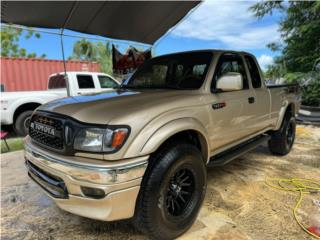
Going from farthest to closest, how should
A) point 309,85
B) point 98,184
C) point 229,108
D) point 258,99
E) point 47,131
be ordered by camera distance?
point 309,85, point 258,99, point 229,108, point 47,131, point 98,184

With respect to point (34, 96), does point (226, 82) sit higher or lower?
higher

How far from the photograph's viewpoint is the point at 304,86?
8.88 m

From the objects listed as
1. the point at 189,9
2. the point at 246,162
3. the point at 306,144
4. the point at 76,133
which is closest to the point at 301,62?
the point at 306,144

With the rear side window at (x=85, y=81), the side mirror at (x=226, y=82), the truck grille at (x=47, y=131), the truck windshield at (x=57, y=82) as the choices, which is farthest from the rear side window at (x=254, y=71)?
the truck windshield at (x=57, y=82)

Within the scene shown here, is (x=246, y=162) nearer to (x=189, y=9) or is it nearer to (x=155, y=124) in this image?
(x=155, y=124)

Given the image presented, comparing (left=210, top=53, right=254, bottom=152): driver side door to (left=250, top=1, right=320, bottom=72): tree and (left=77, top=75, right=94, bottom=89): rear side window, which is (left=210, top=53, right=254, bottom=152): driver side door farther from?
(left=250, top=1, right=320, bottom=72): tree

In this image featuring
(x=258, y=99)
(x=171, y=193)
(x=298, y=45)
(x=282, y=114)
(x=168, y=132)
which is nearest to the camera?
(x=168, y=132)

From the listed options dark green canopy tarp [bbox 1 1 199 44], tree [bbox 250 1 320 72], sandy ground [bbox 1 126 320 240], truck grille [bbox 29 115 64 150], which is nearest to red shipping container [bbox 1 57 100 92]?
dark green canopy tarp [bbox 1 1 199 44]

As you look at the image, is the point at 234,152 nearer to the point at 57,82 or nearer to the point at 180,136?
the point at 180,136

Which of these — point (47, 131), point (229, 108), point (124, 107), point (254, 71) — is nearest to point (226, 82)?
point (229, 108)

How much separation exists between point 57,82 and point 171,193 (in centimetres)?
742

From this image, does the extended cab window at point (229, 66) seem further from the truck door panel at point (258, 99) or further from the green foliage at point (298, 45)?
the green foliage at point (298, 45)

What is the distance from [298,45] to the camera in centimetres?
983

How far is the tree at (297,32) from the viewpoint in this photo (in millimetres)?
9211
